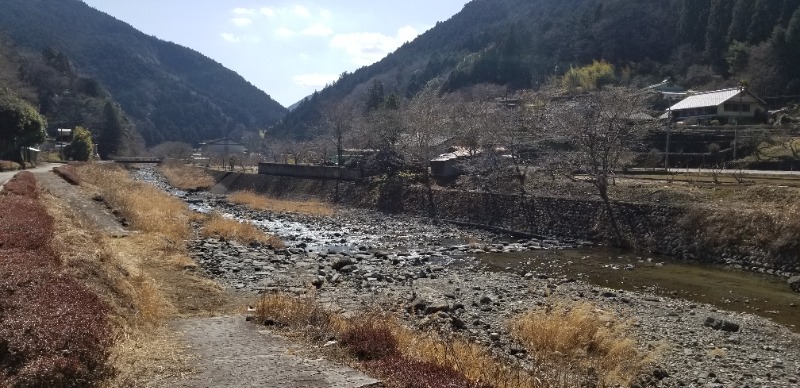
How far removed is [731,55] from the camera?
58.1 meters

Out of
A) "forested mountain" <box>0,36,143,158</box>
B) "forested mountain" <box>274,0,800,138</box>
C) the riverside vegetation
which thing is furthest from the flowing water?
"forested mountain" <box>0,36,143,158</box>

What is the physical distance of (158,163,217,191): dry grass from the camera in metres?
59.5

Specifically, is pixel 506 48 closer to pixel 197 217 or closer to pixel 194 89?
pixel 197 217

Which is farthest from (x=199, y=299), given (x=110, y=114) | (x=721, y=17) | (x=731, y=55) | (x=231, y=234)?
(x=110, y=114)

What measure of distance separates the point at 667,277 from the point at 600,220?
29.6ft

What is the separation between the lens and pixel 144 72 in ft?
515

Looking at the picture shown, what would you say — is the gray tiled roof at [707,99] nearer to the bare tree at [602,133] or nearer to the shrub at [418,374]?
the bare tree at [602,133]

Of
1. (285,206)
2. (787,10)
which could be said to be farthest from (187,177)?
(787,10)

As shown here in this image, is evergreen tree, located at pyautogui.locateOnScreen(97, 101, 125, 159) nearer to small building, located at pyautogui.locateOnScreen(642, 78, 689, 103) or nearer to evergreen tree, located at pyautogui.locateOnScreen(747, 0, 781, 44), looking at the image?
small building, located at pyautogui.locateOnScreen(642, 78, 689, 103)

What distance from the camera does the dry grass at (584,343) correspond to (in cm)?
923

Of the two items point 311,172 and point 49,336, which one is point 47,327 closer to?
point 49,336

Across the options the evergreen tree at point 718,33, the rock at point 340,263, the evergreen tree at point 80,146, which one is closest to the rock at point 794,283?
the rock at point 340,263

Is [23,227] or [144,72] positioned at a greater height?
[144,72]

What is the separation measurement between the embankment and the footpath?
17.1 metres
